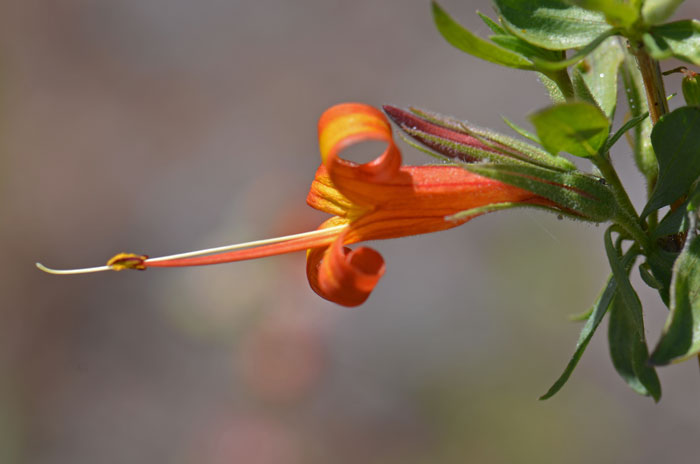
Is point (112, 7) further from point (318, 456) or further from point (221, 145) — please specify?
point (318, 456)

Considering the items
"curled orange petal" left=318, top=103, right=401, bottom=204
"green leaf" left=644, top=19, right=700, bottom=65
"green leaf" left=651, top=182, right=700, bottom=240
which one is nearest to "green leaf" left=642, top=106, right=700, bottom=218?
"green leaf" left=651, top=182, right=700, bottom=240

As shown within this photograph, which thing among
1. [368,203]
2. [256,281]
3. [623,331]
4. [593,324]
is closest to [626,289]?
[593,324]

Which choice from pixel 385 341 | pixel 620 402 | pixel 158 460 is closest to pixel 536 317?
pixel 620 402

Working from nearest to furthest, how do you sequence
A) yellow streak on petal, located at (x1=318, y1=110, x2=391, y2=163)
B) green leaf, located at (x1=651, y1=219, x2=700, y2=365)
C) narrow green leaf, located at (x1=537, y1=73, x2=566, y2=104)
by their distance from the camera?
green leaf, located at (x1=651, y1=219, x2=700, y2=365) → yellow streak on petal, located at (x1=318, y1=110, x2=391, y2=163) → narrow green leaf, located at (x1=537, y1=73, x2=566, y2=104)

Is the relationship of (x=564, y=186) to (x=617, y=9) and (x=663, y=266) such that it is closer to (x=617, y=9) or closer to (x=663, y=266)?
(x=663, y=266)

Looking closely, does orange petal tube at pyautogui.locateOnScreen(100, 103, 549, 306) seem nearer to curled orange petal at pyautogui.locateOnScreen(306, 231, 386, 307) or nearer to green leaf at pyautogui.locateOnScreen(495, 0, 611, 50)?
curled orange petal at pyautogui.locateOnScreen(306, 231, 386, 307)
